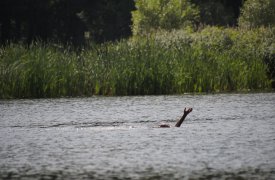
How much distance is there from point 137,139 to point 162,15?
3401 cm

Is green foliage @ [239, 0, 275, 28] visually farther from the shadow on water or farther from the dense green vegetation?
the shadow on water

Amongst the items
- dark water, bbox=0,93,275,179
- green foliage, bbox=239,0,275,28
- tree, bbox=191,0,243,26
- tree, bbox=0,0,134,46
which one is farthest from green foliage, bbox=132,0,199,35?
dark water, bbox=0,93,275,179

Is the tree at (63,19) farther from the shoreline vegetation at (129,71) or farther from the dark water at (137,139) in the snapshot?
the dark water at (137,139)

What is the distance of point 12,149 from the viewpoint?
14.1 meters

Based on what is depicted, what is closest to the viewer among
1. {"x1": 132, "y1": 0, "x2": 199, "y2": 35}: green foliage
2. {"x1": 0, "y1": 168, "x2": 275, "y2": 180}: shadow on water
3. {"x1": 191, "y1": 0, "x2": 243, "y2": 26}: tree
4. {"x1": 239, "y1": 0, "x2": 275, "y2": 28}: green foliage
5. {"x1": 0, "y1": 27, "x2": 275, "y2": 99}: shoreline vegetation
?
{"x1": 0, "y1": 168, "x2": 275, "y2": 180}: shadow on water

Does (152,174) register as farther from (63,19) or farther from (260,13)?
(63,19)

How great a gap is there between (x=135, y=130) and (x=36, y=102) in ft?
25.6

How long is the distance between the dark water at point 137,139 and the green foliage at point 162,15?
969 inches

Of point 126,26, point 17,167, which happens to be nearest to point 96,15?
point 126,26

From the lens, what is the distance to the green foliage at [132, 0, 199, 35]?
159 ft

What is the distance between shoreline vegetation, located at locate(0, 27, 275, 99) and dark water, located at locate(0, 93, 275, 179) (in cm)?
204

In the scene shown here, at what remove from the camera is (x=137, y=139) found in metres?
15.1

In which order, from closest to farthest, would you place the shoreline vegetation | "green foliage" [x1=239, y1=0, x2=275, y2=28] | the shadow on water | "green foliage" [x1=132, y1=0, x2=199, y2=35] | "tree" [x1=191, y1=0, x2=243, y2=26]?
the shadow on water → the shoreline vegetation → "green foliage" [x1=132, y1=0, x2=199, y2=35] → "green foliage" [x1=239, y1=0, x2=275, y2=28] → "tree" [x1=191, y1=0, x2=243, y2=26]

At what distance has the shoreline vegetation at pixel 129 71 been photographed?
85.4ft
